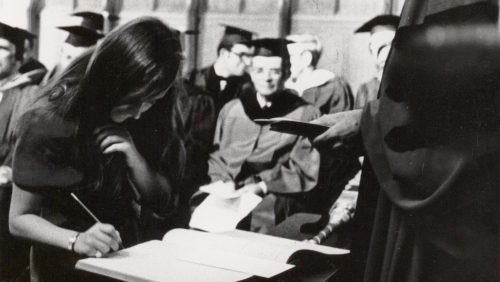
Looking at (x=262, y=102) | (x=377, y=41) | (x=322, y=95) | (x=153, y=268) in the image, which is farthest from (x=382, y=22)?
(x=153, y=268)

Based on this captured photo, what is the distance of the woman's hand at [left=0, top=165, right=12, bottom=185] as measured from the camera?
2.44m

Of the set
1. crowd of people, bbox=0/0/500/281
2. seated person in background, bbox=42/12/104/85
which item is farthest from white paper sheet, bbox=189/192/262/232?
seated person in background, bbox=42/12/104/85

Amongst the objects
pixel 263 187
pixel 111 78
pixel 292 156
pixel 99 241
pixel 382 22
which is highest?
pixel 382 22

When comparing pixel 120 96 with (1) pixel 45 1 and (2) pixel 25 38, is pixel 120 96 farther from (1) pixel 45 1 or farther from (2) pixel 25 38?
(1) pixel 45 1

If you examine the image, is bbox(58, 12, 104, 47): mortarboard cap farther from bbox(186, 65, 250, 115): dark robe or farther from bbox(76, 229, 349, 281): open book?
bbox(76, 229, 349, 281): open book

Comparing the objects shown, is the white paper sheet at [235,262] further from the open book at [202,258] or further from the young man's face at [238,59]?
the young man's face at [238,59]

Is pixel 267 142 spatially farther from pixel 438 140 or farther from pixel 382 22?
pixel 438 140

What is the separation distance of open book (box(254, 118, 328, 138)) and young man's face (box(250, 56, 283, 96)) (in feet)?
7.61

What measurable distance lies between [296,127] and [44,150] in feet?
2.85

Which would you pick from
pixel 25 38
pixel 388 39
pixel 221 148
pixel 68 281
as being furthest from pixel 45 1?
pixel 68 281

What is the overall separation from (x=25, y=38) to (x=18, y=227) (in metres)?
2.17

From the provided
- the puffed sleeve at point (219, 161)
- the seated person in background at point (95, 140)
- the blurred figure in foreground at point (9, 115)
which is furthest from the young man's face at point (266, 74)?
the seated person in background at point (95, 140)

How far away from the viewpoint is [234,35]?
14.2ft

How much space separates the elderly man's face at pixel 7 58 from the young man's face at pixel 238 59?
144 cm
